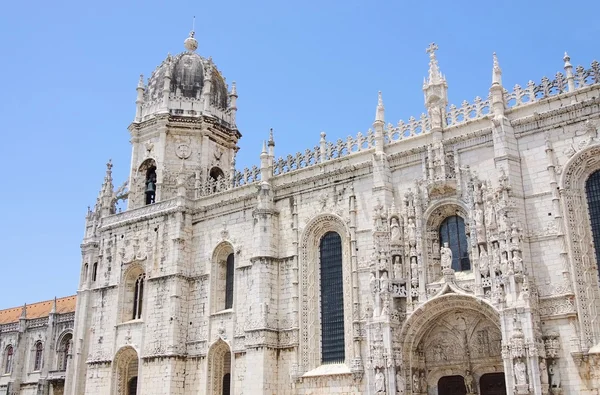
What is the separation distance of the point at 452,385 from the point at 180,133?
18078 mm

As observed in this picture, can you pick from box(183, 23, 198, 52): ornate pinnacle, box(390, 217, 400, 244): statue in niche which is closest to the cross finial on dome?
box(183, 23, 198, 52): ornate pinnacle

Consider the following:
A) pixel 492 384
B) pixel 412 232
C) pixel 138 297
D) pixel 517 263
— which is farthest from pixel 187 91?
pixel 492 384

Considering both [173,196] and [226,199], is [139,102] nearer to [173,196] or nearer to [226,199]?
[173,196]

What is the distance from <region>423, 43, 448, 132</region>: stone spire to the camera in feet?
82.0

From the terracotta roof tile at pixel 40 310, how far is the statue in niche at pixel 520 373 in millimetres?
34627

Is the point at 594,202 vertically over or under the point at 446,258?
over

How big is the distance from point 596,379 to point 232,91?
23581 millimetres

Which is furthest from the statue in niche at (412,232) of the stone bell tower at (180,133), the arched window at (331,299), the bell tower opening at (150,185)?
the bell tower opening at (150,185)

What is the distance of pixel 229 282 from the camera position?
2986 cm

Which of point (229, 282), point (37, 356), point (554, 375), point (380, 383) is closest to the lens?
point (554, 375)

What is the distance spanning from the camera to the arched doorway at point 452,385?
22.8 metres

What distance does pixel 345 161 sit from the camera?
27.1 m

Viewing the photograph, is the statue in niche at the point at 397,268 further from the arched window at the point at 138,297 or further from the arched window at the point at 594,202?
the arched window at the point at 138,297

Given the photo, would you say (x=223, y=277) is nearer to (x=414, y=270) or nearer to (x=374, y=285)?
(x=374, y=285)
